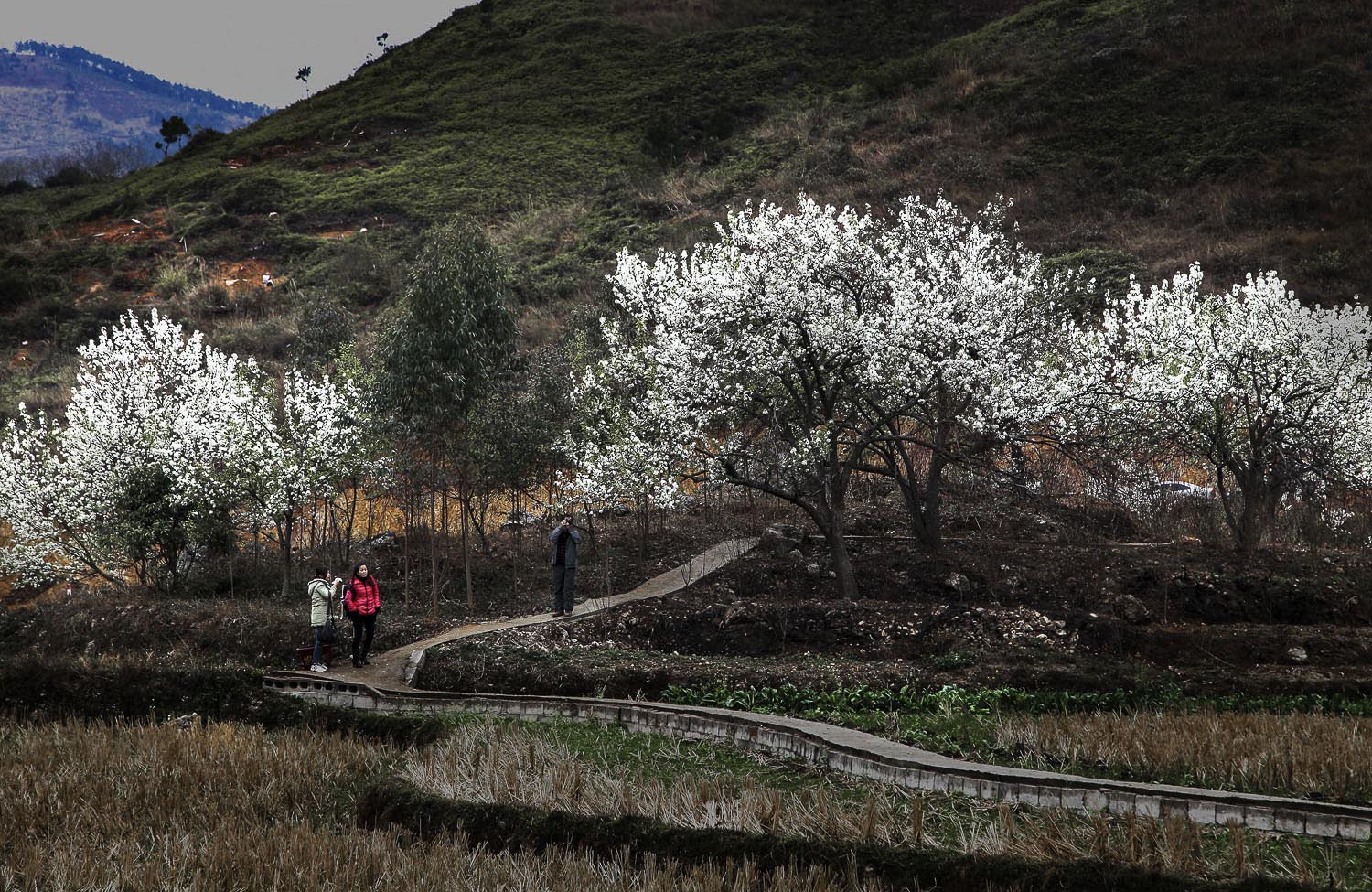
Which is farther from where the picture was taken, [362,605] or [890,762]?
[362,605]

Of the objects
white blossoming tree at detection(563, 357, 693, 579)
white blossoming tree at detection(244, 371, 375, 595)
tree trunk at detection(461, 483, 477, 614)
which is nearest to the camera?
white blossoming tree at detection(563, 357, 693, 579)

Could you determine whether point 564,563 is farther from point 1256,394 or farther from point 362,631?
point 1256,394

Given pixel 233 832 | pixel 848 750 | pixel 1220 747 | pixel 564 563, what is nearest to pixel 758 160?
pixel 564 563

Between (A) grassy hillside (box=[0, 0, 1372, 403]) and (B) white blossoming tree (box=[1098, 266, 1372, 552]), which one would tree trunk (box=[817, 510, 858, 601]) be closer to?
(B) white blossoming tree (box=[1098, 266, 1372, 552])

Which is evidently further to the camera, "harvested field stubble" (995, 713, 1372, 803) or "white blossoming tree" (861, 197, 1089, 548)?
"white blossoming tree" (861, 197, 1089, 548)

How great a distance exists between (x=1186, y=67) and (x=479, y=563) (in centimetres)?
A: 5710

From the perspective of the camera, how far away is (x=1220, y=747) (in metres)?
10.5

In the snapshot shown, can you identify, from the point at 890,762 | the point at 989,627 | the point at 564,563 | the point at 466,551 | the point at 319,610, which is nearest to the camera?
the point at 890,762

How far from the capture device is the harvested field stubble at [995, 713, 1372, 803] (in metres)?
9.70

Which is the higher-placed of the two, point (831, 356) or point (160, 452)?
point (831, 356)

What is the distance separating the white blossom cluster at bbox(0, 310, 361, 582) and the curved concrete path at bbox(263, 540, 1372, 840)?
10.4 metres

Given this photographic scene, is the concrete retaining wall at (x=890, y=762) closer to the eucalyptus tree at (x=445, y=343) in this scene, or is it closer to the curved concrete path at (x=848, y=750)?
the curved concrete path at (x=848, y=750)

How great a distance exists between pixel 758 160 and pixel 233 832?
64551 mm

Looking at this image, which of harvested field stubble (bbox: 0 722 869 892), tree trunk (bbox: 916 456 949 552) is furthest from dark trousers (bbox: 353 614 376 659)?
tree trunk (bbox: 916 456 949 552)
